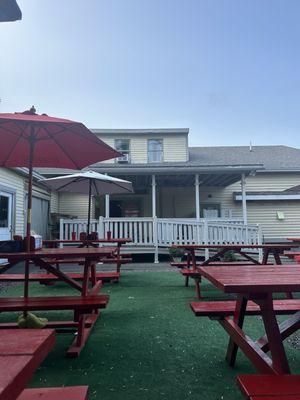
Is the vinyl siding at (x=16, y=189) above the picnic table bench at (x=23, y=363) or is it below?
above

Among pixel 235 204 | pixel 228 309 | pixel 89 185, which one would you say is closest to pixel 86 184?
pixel 89 185

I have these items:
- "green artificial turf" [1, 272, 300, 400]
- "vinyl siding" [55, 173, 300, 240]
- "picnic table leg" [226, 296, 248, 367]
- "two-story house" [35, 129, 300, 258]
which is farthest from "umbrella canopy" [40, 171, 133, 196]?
"vinyl siding" [55, 173, 300, 240]

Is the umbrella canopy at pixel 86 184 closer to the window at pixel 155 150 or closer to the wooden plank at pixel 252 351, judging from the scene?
the wooden plank at pixel 252 351

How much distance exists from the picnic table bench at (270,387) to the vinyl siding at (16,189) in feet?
26.7

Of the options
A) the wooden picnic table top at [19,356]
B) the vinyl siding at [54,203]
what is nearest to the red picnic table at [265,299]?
the wooden picnic table top at [19,356]

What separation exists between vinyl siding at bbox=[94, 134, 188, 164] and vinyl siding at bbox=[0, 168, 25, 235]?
5.82 metres

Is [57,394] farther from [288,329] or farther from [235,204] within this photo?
[235,204]

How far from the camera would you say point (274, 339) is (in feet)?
5.93

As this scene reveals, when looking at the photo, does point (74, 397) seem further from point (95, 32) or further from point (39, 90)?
point (39, 90)

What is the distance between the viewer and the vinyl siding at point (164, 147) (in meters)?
14.9

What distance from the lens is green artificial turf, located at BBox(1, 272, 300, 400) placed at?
→ 2221 millimetres

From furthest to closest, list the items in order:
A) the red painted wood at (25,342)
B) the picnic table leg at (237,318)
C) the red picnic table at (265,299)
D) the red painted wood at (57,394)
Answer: the picnic table leg at (237,318), the red picnic table at (265,299), the red painted wood at (57,394), the red painted wood at (25,342)

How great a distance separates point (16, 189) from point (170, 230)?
4.78 metres

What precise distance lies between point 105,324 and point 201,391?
180 cm
